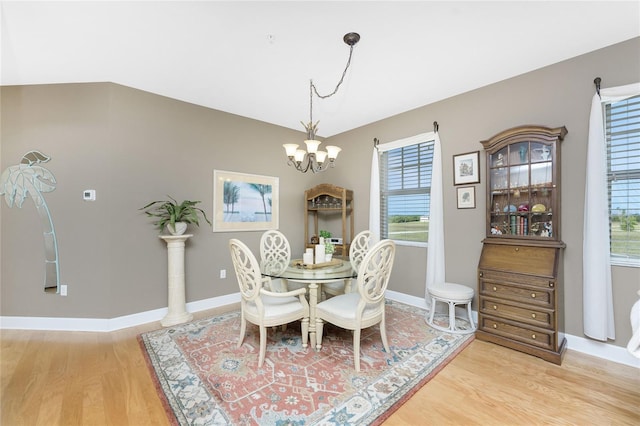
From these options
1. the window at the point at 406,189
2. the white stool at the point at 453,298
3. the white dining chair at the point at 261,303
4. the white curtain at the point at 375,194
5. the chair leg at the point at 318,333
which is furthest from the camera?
the white curtain at the point at 375,194

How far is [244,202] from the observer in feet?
12.7

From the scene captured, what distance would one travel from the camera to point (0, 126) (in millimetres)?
2771

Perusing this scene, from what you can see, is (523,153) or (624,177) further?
(523,153)

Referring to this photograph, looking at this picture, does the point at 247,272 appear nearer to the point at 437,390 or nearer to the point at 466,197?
the point at 437,390

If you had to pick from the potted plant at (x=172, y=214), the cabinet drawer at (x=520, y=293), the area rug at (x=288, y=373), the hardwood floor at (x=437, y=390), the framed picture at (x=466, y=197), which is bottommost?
the hardwood floor at (x=437, y=390)

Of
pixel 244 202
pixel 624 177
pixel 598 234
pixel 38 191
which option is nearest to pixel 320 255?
pixel 244 202

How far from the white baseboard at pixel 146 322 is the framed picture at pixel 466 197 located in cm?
128

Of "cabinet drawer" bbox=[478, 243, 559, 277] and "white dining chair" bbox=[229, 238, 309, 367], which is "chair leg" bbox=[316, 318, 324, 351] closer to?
"white dining chair" bbox=[229, 238, 309, 367]

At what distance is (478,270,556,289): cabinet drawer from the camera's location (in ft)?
7.27

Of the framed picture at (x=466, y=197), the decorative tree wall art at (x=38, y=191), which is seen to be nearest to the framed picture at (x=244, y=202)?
the decorative tree wall art at (x=38, y=191)

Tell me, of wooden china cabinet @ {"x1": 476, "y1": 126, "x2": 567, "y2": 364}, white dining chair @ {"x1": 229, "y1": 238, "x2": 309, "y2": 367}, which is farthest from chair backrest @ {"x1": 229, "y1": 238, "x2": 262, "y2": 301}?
wooden china cabinet @ {"x1": 476, "y1": 126, "x2": 567, "y2": 364}

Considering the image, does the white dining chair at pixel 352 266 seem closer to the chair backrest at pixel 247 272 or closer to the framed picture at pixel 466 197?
the chair backrest at pixel 247 272

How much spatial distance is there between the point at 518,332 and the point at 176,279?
3660 mm

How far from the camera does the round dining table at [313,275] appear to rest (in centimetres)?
222
